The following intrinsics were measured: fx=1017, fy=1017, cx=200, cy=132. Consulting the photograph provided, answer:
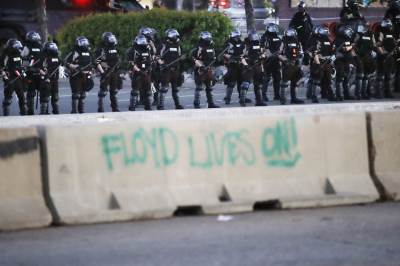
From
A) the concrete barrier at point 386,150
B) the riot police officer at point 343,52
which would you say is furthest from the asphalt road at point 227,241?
the riot police officer at point 343,52

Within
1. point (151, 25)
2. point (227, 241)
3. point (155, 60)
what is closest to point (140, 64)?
point (155, 60)

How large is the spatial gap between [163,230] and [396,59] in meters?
15.9

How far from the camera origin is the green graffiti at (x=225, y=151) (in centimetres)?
991

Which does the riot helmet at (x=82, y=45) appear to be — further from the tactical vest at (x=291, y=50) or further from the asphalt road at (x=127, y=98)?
the tactical vest at (x=291, y=50)

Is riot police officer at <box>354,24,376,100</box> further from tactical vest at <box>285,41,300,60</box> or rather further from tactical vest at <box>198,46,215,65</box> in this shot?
tactical vest at <box>198,46,215,65</box>

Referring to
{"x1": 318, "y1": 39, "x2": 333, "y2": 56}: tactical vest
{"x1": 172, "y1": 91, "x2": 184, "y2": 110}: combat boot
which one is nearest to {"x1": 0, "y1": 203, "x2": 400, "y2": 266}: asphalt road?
{"x1": 172, "y1": 91, "x2": 184, "y2": 110}: combat boot

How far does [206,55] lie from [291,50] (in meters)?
1.95

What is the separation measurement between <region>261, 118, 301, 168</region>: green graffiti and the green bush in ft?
54.7

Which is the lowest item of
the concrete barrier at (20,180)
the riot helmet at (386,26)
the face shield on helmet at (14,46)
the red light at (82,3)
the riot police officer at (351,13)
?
the concrete barrier at (20,180)

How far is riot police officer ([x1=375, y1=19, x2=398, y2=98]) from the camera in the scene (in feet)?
76.7

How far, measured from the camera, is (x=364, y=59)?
76.4 ft

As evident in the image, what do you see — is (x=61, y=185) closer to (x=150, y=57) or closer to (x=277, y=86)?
(x=150, y=57)

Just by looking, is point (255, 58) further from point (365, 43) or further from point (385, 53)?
point (385, 53)

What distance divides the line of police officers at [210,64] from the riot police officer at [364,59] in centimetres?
2
